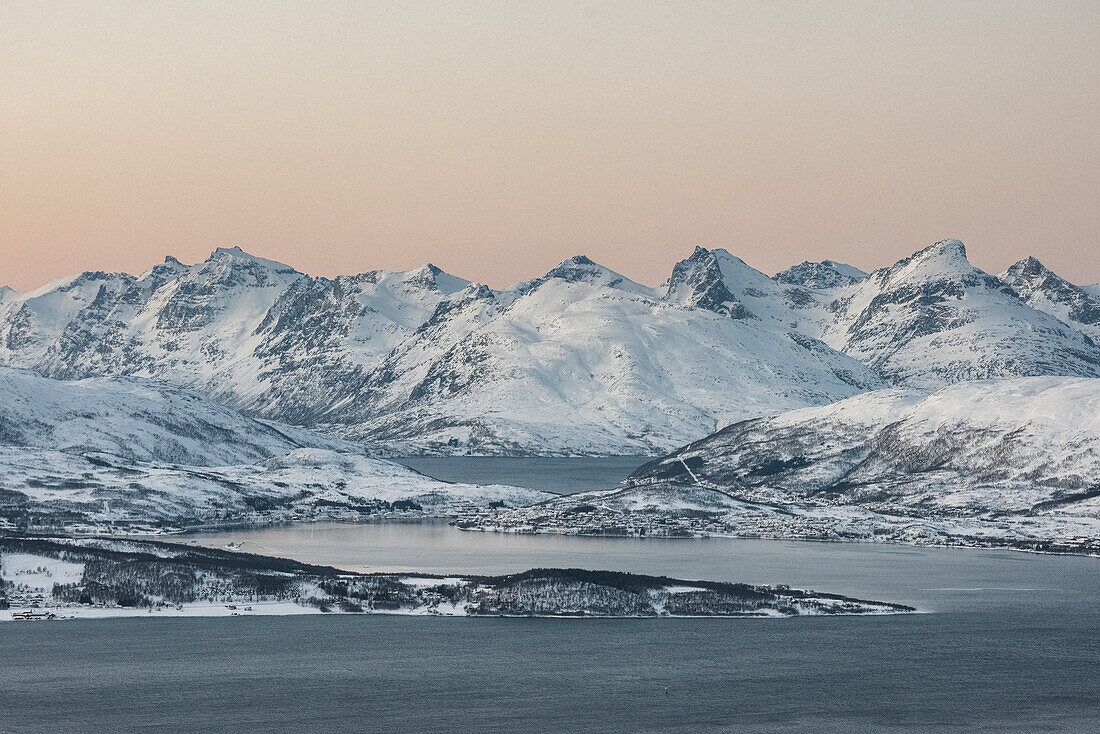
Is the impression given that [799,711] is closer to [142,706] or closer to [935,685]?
[935,685]

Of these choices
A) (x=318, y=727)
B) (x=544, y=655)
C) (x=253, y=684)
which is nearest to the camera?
(x=318, y=727)

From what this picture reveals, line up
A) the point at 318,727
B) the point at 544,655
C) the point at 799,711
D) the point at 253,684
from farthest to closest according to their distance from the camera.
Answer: the point at 544,655
the point at 253,684
the point at 799,711
the point at 318,727

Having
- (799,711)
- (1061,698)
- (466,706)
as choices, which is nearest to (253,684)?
(466,706)

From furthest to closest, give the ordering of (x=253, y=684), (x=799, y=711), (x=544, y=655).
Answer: (x=544, y=655) < (x=253, y=684) < (x=799, y=711)

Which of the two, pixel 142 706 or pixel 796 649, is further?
pixel 796 649

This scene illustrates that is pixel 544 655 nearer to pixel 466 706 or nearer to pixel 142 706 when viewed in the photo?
pixel 466 706

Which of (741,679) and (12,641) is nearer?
(741,679)

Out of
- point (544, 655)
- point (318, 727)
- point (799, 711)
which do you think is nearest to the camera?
point (318, 727)

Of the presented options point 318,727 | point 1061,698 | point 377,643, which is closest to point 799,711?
point 1061,698
